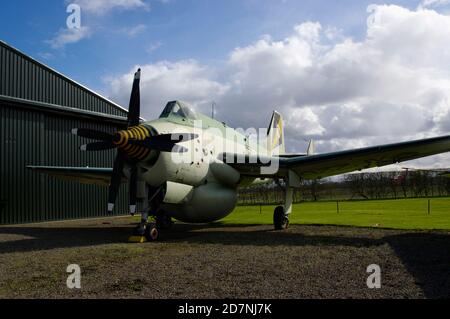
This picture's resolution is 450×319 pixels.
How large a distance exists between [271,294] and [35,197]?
62.4 feet

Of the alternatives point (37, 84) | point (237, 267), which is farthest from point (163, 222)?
point (37, 84)

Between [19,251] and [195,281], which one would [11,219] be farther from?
[195,281]

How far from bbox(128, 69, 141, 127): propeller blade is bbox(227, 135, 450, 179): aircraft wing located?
165 inches

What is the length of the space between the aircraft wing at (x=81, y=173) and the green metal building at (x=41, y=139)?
3405mm

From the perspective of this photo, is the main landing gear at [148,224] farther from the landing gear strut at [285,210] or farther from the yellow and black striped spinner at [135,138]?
the landing gear strut at [285,210]

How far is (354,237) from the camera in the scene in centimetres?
1163

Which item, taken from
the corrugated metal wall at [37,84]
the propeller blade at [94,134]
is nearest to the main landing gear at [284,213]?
the propeller blade at [94,134]

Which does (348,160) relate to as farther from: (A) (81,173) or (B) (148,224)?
(A) (81,173)

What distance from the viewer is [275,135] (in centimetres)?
2256

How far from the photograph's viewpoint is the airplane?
35.5 feet

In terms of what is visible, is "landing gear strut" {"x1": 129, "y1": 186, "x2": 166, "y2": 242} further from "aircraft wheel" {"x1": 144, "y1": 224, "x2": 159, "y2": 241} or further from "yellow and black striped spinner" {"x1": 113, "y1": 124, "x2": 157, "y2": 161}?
"yellow and black striped spinner" {"x1": 113, "y1": 124, "x2": 157, "y2": 161}

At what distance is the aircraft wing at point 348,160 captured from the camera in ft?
38.1

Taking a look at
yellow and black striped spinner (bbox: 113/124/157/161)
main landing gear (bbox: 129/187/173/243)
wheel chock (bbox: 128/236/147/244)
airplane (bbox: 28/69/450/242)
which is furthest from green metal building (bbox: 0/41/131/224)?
yellow and black striped spinner (bbox: 113/124/157/161)

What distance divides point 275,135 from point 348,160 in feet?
29.9
